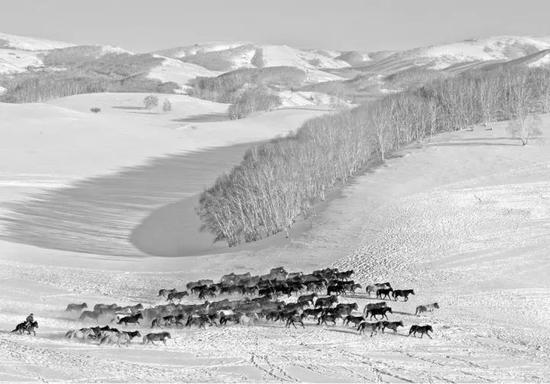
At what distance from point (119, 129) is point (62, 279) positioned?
9686cm

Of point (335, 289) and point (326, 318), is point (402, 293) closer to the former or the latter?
point (335, 289)

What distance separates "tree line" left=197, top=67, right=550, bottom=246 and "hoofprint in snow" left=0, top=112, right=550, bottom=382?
490 cm

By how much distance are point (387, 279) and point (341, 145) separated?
118 feet

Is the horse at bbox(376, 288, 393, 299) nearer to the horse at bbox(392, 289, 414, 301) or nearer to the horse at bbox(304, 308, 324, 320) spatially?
the horse at bbox(392, 289, 414, 301)

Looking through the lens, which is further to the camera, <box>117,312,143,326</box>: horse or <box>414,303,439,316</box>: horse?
<box>414,303,439,316</box>: horse

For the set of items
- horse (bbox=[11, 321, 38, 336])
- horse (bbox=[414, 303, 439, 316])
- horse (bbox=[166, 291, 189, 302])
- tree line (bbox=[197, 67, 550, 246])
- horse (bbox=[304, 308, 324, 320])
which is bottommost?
horse (bbox=[166, 291, 189, 302])

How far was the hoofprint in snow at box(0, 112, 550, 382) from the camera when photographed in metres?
20.0

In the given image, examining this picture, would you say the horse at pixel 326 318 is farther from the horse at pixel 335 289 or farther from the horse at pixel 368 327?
the horse at pixel 335 289

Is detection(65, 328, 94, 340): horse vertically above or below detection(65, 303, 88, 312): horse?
above

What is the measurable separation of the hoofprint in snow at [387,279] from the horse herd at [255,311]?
0.49 metres

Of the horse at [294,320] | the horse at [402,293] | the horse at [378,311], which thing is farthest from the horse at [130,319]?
the horse at [402,293]

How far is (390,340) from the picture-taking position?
75.4 feet

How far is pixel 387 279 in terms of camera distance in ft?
113

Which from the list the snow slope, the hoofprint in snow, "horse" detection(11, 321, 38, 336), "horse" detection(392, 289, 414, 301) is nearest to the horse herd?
"horse" detection(392, 289, 414, 301)
